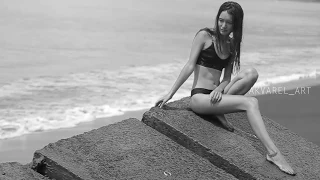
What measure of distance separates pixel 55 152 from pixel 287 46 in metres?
11.3

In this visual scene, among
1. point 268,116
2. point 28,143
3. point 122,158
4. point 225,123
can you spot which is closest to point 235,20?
point 225,123

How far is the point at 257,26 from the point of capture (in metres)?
18.6

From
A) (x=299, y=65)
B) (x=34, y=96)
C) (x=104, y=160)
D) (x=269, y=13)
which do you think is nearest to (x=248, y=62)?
(x=299, y=65)

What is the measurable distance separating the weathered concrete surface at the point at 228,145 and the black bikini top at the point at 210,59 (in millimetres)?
353

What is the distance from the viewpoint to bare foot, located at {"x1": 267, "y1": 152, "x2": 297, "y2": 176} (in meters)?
3.86

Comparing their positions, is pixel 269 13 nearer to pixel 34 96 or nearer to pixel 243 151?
pixel 34 96

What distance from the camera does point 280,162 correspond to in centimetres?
391

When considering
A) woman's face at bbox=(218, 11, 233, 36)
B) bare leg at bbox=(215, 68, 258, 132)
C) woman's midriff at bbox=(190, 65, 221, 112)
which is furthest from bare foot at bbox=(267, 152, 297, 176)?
woman's face at bbox=(218, 11, 233, 36)

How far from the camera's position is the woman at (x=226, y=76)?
13.2 ft

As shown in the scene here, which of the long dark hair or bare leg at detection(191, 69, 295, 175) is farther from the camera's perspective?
the long dark hair

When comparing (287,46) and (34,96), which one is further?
(287,46)

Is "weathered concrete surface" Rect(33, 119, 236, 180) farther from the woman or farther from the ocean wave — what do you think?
the ocean wave

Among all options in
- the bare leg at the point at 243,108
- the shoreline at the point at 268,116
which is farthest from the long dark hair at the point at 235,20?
the shoreline at the point at 268,116

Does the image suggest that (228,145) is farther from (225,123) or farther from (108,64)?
(108,64)
